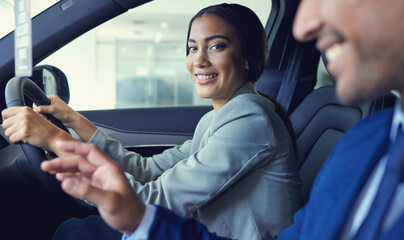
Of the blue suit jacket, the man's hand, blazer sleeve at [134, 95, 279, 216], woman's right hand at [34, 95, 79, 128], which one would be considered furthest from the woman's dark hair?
the man's hand

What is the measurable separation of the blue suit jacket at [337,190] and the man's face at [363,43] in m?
0.14

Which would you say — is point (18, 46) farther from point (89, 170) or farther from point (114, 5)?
point (89, 170)

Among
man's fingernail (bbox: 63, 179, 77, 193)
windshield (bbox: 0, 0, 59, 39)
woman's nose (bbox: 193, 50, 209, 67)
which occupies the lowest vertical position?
man's fingernail (bbox: 63, 179, 77, 193)

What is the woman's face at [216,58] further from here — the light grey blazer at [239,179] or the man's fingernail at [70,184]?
the man's fingernail at [70,184]

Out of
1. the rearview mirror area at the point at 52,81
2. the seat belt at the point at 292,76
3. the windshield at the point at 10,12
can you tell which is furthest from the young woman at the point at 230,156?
the seat belt at the point at 292,76

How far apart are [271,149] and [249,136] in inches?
2.9

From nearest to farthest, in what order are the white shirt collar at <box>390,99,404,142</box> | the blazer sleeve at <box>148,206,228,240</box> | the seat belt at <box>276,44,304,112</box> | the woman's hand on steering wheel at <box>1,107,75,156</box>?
the white shirt collar at <box>390,99,404,142</box>
the blazer sleeve at <box>148,206,228,240</box>
the woman's hand on steering wheel at <box>1,107,75,156</box>
the seat belt at <box>276,44,304,112</box>

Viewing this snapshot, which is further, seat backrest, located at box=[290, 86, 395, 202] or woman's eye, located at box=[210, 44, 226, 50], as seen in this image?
seat backrest, located at box=[290, 86, 395, 202]

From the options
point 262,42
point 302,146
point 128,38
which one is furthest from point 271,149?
point 128,38

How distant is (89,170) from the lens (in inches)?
27.9

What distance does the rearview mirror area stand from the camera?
54.9 inches

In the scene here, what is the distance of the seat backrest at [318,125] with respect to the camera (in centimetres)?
154

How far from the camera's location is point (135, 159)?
1.44 metres

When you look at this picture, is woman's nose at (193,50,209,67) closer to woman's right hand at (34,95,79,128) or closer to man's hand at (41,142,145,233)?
woman's right hand at (34,95,79,128)
